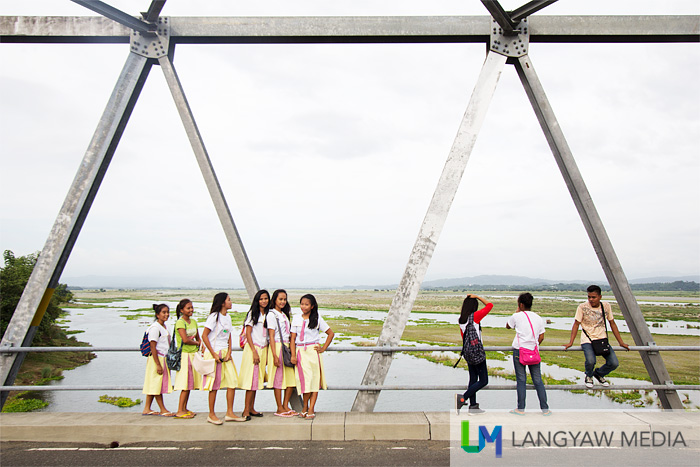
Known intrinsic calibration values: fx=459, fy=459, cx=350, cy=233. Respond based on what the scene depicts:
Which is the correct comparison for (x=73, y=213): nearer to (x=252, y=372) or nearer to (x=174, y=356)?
(x=174, y=356)

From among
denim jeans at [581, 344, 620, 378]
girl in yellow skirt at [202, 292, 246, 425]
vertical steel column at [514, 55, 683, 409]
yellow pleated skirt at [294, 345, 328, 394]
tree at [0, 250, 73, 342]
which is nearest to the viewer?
girl in yellow skirt at [202, 292, 246, 425]

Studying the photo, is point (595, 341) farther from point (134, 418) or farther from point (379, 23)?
point (134, 418)

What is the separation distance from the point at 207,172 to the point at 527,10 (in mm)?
4195

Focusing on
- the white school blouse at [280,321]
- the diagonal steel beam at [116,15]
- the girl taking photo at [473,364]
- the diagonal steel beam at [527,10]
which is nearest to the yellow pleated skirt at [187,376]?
the white school blouse at [280,321]

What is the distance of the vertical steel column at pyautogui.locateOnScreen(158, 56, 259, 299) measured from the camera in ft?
18.1

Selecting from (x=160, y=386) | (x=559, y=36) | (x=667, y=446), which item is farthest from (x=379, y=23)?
(x=667, y=446)

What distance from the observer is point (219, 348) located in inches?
191

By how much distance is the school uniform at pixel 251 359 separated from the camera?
4875mm

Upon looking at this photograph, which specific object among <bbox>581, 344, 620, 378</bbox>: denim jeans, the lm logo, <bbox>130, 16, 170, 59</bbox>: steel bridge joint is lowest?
the lm logo

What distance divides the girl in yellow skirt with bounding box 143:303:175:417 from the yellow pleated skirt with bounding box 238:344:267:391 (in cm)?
87

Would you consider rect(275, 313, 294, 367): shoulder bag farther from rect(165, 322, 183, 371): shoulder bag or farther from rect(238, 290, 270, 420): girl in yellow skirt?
rect(165, 322, 183, 371): shoulder bag

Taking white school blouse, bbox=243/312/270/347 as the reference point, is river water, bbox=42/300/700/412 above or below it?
below

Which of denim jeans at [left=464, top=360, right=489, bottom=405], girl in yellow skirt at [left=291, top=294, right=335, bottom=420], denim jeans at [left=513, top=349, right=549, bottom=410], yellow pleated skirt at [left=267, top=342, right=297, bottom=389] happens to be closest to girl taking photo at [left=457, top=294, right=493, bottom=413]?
denim jeans at [left=464, top=360, right=489, bottom=405]

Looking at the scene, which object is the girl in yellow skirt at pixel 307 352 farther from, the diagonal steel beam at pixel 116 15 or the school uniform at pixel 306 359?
the diagonal steel beam at pixel 116 15
